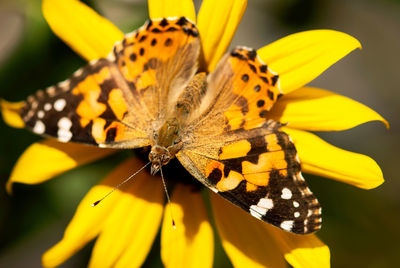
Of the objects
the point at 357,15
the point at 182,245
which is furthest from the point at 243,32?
the point at 182,245

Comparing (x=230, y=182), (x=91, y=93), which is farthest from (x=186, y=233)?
(x=91, y=93)

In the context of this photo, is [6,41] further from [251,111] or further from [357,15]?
[357,15]

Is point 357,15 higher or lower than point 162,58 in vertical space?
lower

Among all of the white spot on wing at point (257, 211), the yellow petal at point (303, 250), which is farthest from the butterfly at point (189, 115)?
the yellow petal at point (303, 250)

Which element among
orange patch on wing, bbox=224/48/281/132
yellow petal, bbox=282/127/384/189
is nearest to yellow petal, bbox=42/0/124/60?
orange patch on wing, bbox=224/48/281/132

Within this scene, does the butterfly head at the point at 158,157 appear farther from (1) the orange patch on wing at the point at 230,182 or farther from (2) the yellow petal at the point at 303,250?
(2) the yellow petal at the point at 303,250

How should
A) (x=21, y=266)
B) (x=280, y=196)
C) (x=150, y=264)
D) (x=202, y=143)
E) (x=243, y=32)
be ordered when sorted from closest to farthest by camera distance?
(x=280, y=196) → (x=202, y=143) → (x=150, y=264) → (x=21, y=266) → (x=243, y=32)
